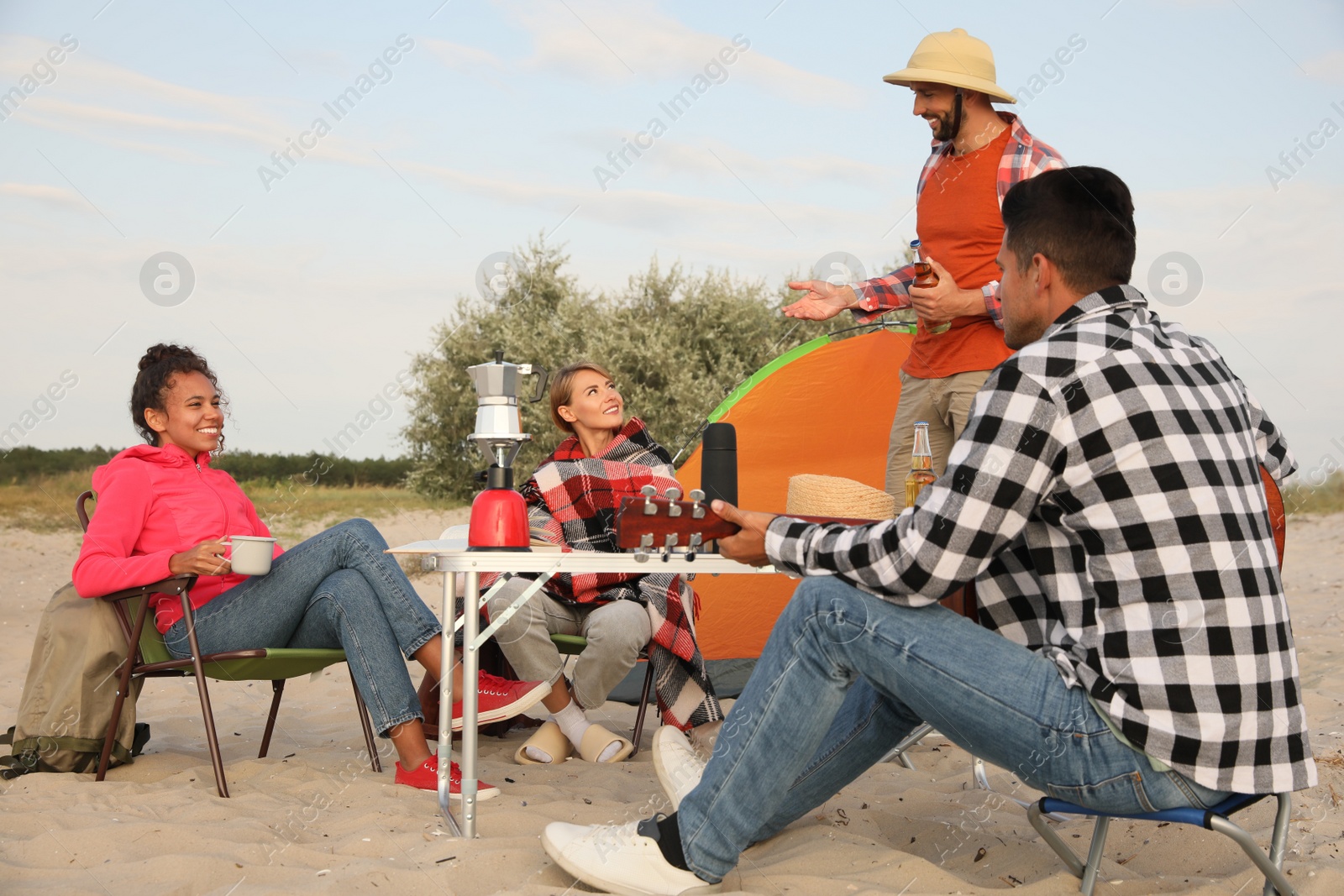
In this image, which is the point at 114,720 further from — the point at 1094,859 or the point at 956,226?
the point at 956,226

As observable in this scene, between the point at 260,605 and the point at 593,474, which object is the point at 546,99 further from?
the point at 260,605

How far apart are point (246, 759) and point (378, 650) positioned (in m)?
0.74

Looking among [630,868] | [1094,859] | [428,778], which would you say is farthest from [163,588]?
[1094,859]

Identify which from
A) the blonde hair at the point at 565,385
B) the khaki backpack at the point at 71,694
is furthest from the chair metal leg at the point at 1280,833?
the khaki backpack at the point at 71,694

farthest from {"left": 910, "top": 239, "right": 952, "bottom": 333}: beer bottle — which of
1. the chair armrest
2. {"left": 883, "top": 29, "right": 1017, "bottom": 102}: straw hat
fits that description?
the chair armrest

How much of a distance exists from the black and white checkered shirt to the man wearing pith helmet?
4.87 feet

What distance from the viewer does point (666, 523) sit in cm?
190

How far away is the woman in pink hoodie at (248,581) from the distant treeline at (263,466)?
8278mm

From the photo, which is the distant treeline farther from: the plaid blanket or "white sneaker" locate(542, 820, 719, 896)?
"white sneaker" locate(542, 820, 719, 896)

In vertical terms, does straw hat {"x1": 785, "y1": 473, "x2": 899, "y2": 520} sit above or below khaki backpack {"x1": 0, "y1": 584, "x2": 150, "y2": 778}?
above

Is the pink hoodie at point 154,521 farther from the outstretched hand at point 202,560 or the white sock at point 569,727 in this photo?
the white sock at point 569,727

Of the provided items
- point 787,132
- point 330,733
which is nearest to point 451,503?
point 787,132

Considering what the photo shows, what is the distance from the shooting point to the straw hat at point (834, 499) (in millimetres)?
2498

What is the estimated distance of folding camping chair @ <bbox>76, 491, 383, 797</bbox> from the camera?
9.57ft
